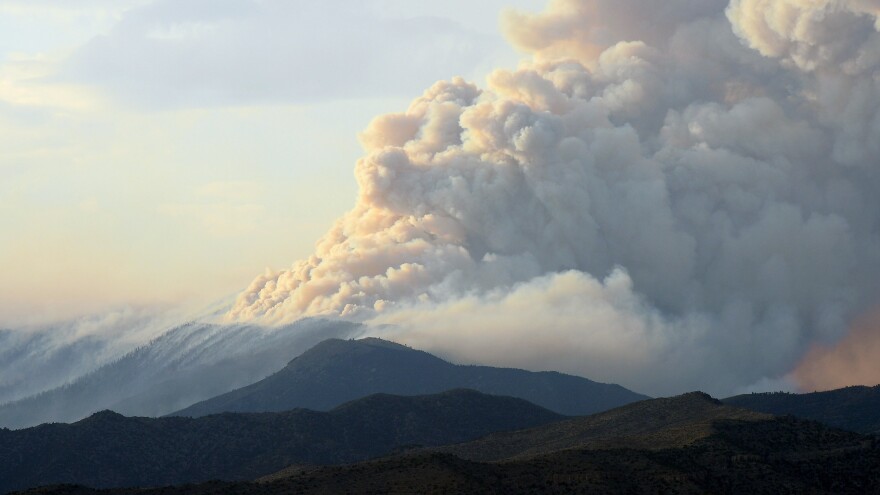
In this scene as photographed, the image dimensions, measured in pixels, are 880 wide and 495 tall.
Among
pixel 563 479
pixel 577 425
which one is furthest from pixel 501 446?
pixel 563 479

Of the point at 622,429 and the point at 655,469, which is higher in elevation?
the point at 622,429

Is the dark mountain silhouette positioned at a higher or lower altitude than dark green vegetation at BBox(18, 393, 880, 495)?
higher

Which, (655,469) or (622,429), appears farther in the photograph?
(622,429)

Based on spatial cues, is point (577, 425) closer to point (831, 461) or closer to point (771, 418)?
point (771, 418)

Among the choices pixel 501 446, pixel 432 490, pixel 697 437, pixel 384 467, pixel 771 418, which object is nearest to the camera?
pixel 432 490

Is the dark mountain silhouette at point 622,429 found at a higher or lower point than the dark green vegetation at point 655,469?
higher

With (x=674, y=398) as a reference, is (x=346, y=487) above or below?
below

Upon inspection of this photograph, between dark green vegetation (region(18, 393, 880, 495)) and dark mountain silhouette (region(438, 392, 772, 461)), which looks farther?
dark mountain silhouette (region(438, 392, 772, 461))

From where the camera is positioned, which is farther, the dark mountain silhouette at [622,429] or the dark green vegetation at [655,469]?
the dark mountain silhouette at [622,429]
